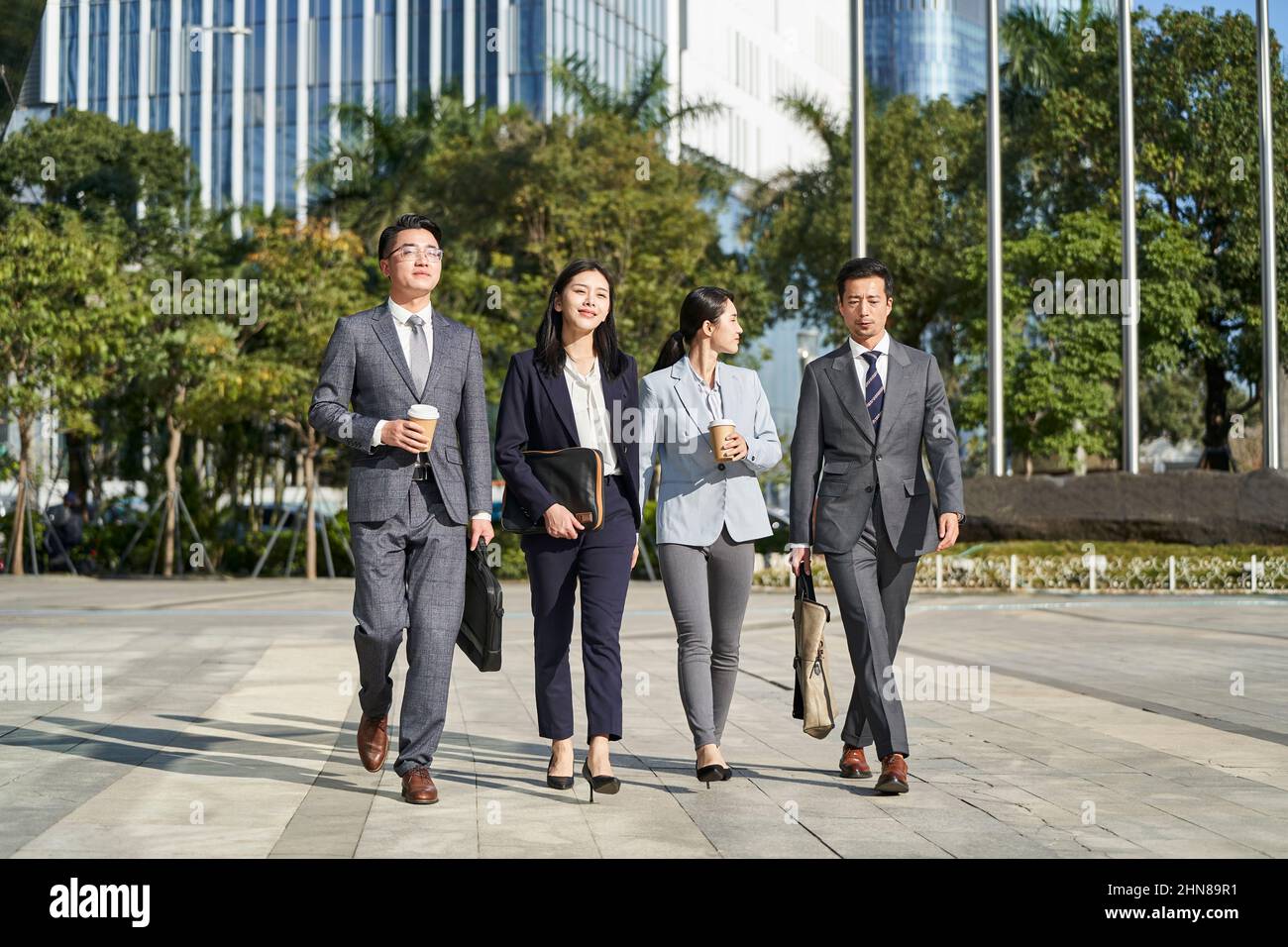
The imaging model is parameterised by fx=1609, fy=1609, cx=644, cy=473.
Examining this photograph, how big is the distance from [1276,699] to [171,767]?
20.2 ft

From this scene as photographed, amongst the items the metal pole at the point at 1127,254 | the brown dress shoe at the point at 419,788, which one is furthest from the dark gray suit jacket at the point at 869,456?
the metal pole at the point at 1127,254

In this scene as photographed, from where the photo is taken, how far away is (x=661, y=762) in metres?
6.91

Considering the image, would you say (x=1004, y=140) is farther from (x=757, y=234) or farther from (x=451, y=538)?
(x=451, y=538)

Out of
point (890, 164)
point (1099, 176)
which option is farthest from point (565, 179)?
point (1099, 176)

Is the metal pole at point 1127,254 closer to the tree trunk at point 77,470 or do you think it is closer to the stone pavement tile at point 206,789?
the stone pavement tile at point 206,789

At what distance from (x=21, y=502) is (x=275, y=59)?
3670 cm

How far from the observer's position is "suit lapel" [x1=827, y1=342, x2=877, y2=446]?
20.3 feet

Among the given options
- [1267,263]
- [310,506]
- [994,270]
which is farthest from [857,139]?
[310,506]

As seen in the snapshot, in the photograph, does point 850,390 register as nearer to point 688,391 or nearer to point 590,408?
point 688,391

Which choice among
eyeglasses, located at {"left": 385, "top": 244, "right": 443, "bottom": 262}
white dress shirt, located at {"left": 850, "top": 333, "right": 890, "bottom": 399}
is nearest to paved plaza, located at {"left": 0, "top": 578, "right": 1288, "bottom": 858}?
white dress shirt, located at {"left": 850, "top": 333, "right": 890, "bottom": 399}

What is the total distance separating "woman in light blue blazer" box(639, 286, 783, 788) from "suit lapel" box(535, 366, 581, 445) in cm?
30

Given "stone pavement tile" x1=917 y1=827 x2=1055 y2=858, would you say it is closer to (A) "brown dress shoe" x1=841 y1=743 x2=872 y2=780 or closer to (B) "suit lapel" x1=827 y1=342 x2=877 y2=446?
(A) "brown dress shoe" x1=841 y1=743 x2=872 y2=780

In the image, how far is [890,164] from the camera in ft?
112

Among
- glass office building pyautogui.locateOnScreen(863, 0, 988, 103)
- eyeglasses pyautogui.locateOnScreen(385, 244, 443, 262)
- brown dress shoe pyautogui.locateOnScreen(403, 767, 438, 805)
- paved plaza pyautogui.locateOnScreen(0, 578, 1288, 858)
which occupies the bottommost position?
paved plaza pyautogui.locateOnScreen(0, 578, 1288, 858)
